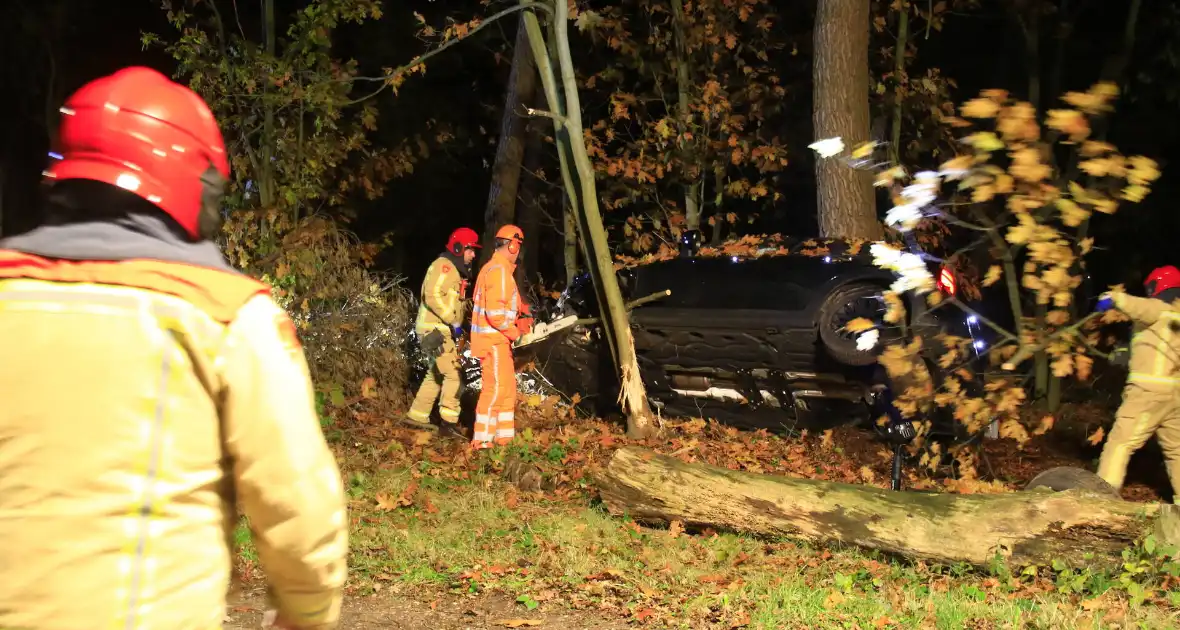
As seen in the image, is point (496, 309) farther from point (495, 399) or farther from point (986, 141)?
point (986, 141)

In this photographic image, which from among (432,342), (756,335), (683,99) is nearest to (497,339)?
(432,342)

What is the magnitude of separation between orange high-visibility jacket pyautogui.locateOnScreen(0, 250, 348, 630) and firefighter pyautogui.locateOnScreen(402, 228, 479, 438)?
330 inches

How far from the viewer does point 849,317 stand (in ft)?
27.1

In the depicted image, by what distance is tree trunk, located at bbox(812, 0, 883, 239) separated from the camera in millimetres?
10641

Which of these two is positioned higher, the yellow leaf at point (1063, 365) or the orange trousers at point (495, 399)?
the yellow leaf at point (1063, 365)

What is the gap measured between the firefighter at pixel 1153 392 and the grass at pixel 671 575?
2460 millimetres

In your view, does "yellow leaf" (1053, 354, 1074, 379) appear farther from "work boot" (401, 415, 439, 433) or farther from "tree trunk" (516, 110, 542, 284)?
"tree trunk" (516, 110, 542, 284)

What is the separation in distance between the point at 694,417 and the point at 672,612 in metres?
4.60

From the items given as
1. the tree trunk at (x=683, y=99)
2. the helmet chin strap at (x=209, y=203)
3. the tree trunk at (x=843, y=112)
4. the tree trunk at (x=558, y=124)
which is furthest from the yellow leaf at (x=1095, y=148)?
the tree trunk at (x=683, y=99)

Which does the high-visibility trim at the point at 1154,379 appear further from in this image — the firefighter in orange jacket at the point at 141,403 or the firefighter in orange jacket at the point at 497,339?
the firefighter in orange jacket at the point at 141,403

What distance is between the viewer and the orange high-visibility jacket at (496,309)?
9.20m

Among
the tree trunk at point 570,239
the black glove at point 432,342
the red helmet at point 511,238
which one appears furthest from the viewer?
the tree trunk at point 570,239

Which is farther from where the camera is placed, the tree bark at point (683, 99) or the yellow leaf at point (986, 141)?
the tree bark at point (683, 99)

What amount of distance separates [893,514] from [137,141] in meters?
4.91
